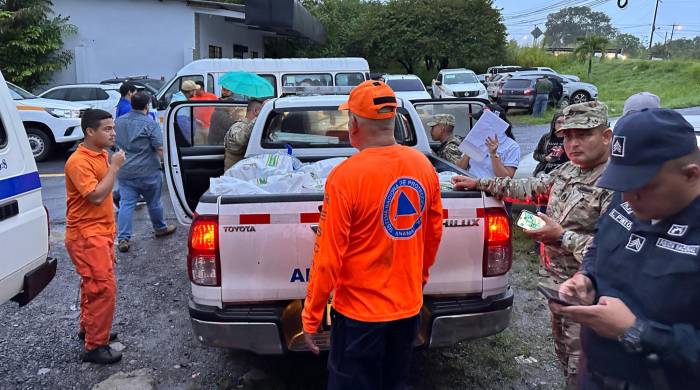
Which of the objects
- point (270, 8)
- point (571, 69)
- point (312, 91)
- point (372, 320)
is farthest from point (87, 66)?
point (571, 69)

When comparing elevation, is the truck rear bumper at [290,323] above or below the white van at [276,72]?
below

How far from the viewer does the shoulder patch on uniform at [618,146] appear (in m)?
1.47

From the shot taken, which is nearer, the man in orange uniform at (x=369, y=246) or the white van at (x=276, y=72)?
the man in orange uniform at (x=369, y=246)

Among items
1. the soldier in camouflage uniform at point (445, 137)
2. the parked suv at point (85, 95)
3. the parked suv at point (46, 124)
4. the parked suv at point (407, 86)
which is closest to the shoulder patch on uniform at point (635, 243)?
the soldier in camouflage uniform at point (445, 137)

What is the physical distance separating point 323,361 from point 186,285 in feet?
6.51

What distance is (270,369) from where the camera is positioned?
142 inches

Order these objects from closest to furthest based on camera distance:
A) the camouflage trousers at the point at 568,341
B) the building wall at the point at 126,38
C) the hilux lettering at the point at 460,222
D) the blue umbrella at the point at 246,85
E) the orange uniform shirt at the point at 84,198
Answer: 1. the camouflage trousers at the point at 568,341
2. the hilux lettering at the point at 460,222
3. the orange uniform shirt at the point at 84,198
4. the blue umbrella at the point at 246,85
5. the building wall at the point at 126,38

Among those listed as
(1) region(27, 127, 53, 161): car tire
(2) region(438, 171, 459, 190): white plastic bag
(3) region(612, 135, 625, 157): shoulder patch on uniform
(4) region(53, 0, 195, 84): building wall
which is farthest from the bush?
(3) region(612, 135, 625, 157): shoulder patch on uniform

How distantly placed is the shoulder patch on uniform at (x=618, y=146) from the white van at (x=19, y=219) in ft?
9.72

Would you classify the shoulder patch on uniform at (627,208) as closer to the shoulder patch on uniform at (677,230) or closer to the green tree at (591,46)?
the shoulder patch on uniform at (677,230)

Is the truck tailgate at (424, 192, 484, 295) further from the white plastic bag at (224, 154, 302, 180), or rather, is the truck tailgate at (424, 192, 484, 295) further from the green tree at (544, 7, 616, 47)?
the green tree at (544, 7, 616, 47)

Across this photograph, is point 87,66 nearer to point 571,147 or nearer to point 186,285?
point 186,285

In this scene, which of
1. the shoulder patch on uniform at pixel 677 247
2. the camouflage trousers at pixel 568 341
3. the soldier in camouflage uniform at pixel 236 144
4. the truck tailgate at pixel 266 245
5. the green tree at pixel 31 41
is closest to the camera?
the shoulder patch on uniform at pixel 677 247

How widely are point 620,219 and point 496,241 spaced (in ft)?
4.60
